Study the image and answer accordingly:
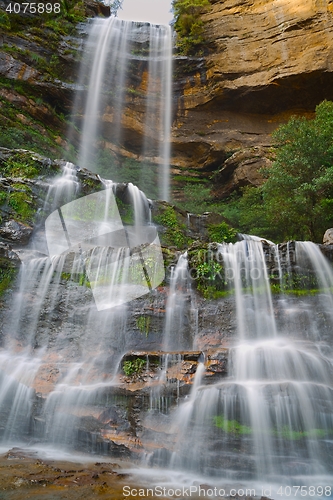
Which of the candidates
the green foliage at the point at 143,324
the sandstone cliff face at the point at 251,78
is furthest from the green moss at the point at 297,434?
the sandstone cliff face at the point at 251,78

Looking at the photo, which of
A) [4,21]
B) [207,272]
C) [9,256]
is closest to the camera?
[207,272]

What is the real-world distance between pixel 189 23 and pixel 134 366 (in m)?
24.3

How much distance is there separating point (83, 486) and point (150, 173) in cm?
1838

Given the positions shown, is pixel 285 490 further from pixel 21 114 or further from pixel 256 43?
pixel 256 43

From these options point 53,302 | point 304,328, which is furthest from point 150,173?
point 304,328

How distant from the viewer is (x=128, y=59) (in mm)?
23391

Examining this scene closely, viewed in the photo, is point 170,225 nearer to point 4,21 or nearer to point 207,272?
point 207,272

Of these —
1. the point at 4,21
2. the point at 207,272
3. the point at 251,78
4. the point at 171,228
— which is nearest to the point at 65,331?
the point at 207,272

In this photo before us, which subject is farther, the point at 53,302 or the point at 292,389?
the point at 53,302

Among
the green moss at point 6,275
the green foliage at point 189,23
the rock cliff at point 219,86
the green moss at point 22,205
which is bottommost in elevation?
the green moss at point 6,275

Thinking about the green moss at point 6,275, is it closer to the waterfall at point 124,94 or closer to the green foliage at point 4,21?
the waterfall at point 124,94

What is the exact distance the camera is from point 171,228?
1399cm

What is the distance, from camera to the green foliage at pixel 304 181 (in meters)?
11.1

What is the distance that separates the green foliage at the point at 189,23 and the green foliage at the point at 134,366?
22159 mm
